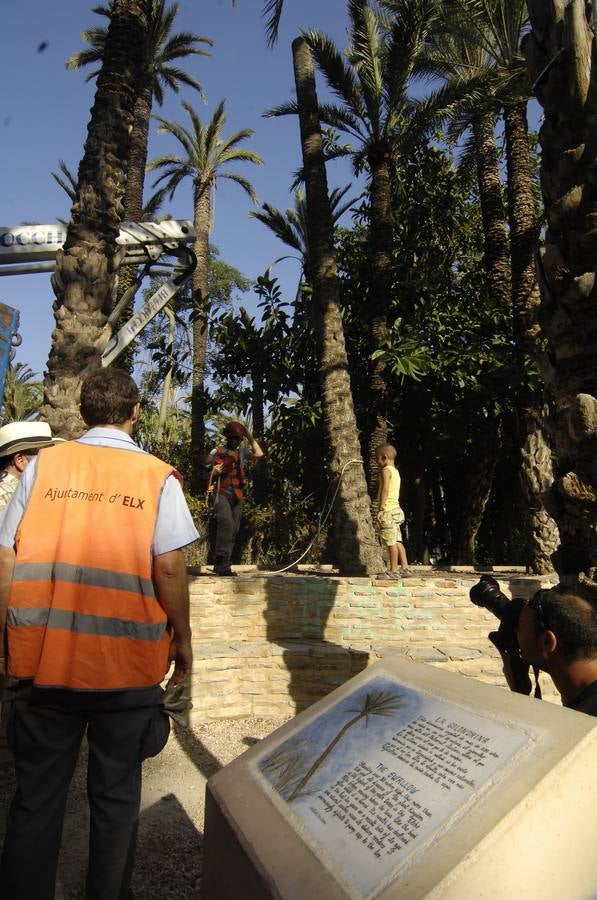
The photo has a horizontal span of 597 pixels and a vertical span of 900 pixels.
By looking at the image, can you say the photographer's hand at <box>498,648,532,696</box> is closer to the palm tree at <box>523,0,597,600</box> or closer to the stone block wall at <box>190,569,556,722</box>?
the palm tree at <box>523,0,597,600</box>

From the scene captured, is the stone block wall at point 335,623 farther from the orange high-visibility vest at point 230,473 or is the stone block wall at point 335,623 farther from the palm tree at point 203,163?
the palm tree at point 203,163

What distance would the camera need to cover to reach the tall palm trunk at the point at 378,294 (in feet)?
34.9

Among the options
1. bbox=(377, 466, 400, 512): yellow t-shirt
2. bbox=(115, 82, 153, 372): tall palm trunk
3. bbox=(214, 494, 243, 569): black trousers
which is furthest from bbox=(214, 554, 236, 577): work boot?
bbox=(115, 82, 153, 372): tall palm trunk

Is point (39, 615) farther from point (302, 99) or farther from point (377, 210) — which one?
point (377, 210)

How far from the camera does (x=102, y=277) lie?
5.13 metres

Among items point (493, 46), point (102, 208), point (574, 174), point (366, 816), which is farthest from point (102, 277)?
point (493, 46)

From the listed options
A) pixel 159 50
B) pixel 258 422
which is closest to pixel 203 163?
pixel 159 50

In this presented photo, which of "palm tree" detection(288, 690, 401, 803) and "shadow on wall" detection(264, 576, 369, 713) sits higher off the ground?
"palm tree" detection(288, 690, 401, 803)

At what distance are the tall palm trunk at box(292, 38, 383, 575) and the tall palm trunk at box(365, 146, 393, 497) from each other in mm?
1761

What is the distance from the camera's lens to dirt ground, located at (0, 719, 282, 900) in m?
2.81

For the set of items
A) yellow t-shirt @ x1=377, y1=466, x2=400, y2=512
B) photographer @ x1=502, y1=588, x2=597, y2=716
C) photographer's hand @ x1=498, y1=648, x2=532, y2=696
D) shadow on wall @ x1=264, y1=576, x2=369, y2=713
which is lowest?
shadow on wall @ x1=264, y1=576, x2=369, y2=713

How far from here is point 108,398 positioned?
2.32 m

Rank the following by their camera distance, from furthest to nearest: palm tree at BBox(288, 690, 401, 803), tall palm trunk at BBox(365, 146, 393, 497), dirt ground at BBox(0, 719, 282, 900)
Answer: tall palm trunk at BBox(365, 146, 393, 497), dirt ground at BBox(0, 719, 282, 900), palm tree at BBox(288, 690, 401, 803)

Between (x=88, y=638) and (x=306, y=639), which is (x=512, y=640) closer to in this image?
(x=88, y=638)
